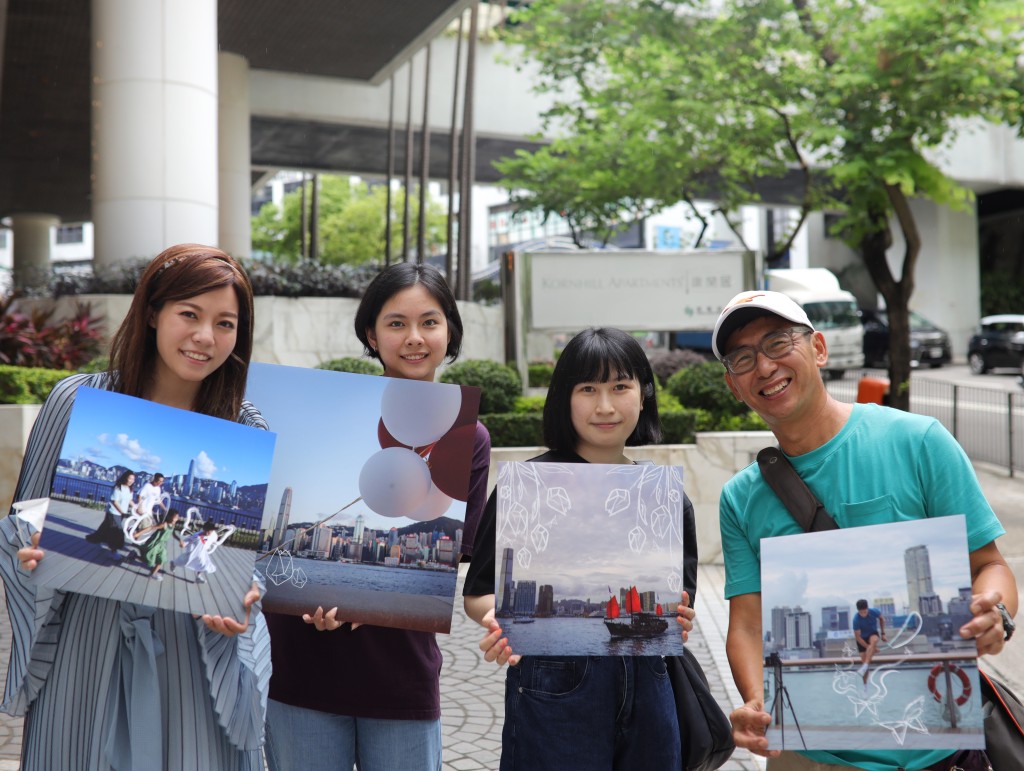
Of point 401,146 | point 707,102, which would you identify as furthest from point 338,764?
point 401,146

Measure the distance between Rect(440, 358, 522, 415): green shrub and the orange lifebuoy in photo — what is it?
782 cm

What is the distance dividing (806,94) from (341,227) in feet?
126

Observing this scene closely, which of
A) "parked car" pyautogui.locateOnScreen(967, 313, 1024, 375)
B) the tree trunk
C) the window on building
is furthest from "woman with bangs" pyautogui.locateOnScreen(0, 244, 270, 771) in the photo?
the window on building

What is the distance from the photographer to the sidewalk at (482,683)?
15.5ft

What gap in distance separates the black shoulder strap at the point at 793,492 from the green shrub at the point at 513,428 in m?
7.03

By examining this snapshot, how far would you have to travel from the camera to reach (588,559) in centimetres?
245

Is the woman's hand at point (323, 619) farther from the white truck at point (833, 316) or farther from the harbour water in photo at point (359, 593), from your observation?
the white truck at point (833, 316)

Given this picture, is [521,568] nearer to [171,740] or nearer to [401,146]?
[171,740]

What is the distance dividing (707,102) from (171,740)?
47.9 feet

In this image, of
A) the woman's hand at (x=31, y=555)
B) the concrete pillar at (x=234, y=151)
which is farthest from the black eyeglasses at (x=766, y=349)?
the concrete pillar at (x=234, y=151)

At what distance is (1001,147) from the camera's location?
36.0 meters

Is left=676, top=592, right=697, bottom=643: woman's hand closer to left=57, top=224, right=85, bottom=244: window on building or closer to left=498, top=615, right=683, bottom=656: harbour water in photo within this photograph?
left=498, top=615, right=683, bottom=656: harbour water in photo

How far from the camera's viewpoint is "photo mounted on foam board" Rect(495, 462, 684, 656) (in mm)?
2395

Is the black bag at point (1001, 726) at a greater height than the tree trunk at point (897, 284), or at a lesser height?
lesser
